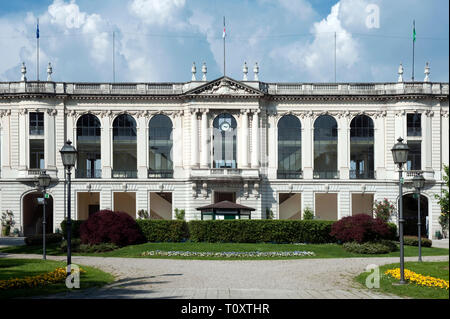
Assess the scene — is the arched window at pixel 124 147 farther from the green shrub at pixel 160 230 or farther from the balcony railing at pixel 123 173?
the green shrub at pixel 160 230

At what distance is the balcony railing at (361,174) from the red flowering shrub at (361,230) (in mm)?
19523

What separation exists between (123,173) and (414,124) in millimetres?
29735

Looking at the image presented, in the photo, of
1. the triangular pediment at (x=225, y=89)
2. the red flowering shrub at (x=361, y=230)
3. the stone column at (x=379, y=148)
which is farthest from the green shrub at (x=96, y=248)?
the stone column at (x=379, y=148)

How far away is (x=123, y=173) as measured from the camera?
65000mm

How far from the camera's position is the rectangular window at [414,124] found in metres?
64.1

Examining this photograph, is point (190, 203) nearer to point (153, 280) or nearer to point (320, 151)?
point (320, 151)

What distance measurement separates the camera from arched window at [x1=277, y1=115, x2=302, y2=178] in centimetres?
6519

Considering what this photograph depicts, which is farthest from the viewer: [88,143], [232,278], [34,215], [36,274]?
[34,215]

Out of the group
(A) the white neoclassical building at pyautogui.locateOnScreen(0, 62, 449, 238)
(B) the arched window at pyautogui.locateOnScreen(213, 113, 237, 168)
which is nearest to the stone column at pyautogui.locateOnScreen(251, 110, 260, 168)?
(A) the white neoclassical building at pyautogui.locateOnScreen(0, 62, 449, 238)

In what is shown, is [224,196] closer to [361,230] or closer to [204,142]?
[204,142]

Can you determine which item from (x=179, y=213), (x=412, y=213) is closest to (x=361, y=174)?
(x=412, y=213)

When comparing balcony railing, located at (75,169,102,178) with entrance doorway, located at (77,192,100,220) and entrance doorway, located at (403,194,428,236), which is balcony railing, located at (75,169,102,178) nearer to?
entrance doorway, located at (77,192,100,220)

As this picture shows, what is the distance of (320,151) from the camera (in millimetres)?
65688
